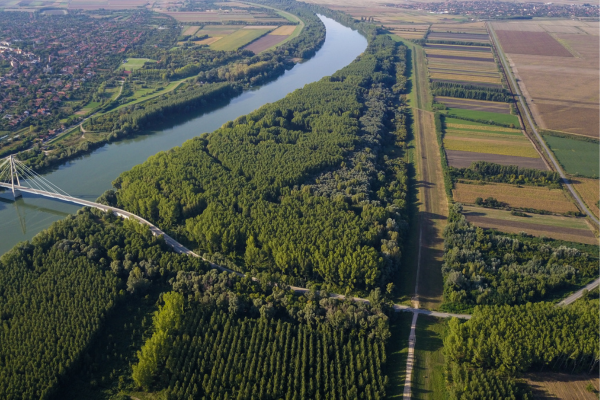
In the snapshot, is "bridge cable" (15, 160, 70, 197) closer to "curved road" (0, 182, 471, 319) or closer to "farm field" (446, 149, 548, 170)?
"curved road" (0, 182, 471, 319)

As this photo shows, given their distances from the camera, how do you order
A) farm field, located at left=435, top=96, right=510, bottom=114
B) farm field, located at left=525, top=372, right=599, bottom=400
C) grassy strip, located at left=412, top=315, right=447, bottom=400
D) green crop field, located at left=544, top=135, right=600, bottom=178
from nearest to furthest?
farm field, located at left=525, top=372, right=599, bottom=400 → grassy strip, located at left=412, top=315, right=447, bottom=400 → green crop field, located at left=544, top=135, right=600, bottom=178 → farm field, located at left=435, top=96, right=510, bottom=114

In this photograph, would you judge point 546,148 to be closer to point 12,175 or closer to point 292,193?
point 292,193

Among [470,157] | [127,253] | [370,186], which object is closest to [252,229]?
[127,253]

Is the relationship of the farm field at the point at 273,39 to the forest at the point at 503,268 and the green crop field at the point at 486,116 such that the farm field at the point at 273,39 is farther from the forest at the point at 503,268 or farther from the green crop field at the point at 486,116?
the forest at the point at 503,268

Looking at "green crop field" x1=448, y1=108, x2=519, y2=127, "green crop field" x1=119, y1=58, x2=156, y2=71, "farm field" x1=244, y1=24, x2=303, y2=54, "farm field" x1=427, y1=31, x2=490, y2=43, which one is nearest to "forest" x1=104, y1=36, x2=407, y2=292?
"green crop field" x1=448, y1=108, x2=519, y2=127

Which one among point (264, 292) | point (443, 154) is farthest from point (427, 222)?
point (264, 292)

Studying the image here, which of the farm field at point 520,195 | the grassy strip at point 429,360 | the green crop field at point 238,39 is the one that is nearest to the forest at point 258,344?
the grassy strip at point 429,360
